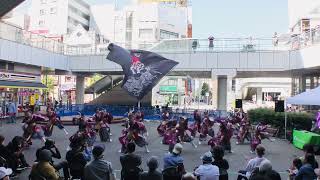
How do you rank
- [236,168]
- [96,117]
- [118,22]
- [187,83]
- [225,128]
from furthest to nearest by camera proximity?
1. [118,22]
2. [187,83]
3. [96,117]
4. [225,128]
5. [236,168]

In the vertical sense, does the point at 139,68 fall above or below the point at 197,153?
above

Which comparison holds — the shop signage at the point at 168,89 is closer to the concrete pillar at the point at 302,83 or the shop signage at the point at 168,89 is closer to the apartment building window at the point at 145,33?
the apartment building window at the point at 145,33

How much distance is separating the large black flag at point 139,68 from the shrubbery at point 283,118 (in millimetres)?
7615

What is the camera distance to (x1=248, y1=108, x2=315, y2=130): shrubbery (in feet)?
66.6

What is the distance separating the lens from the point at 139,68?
664 inches

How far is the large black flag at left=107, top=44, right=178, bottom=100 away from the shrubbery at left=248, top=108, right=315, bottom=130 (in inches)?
300

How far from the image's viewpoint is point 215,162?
7668mm

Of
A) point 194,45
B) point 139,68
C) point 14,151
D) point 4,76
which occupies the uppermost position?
point 194,45

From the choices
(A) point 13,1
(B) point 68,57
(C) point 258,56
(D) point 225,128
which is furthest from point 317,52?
(B) point 68,57

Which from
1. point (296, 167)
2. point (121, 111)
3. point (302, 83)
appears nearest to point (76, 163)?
point (296, 167)

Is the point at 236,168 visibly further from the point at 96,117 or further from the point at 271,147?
the point at 96,117

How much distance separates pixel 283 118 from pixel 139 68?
9.21m

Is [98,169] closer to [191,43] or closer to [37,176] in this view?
[37,176]

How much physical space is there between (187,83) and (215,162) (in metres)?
63.9
